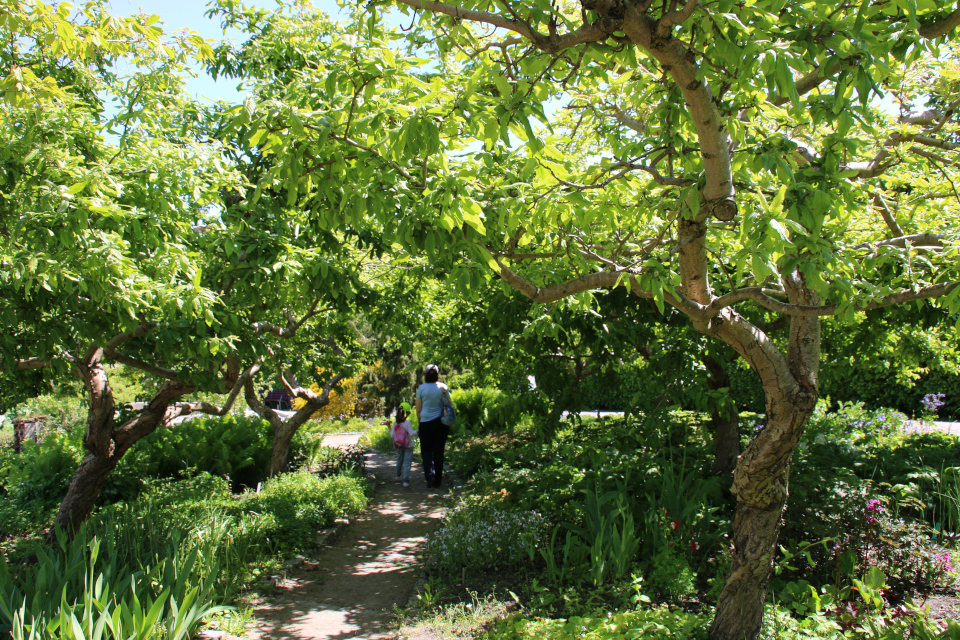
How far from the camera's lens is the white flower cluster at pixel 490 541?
15.9ft

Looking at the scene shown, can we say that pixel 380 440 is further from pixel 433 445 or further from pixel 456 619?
pixel 456 619

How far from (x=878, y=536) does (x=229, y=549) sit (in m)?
4.67

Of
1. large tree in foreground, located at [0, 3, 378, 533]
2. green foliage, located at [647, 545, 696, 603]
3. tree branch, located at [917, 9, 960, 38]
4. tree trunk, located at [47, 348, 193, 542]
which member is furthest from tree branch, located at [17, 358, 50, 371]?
tree branch, located at [917, 9, 960, 38]

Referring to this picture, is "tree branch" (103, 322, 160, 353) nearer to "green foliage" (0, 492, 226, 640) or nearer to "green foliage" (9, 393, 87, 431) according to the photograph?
"green foliage" (0, 492, 226, 640)

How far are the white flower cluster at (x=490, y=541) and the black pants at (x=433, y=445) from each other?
322 centimetres

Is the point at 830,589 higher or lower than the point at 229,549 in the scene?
lower

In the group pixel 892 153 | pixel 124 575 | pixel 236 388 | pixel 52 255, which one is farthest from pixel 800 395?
pixel 236 388

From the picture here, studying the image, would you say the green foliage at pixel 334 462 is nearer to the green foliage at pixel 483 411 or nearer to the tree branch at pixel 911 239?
the green foliage at pixel 483 411

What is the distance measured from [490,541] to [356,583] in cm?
117

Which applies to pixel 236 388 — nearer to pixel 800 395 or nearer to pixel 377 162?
pixel 377 162

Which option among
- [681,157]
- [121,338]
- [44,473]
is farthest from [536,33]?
[44,473]

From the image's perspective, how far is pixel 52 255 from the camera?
12.0 feet

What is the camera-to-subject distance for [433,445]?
28.5 ft

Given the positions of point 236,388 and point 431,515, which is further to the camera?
point 431,515
